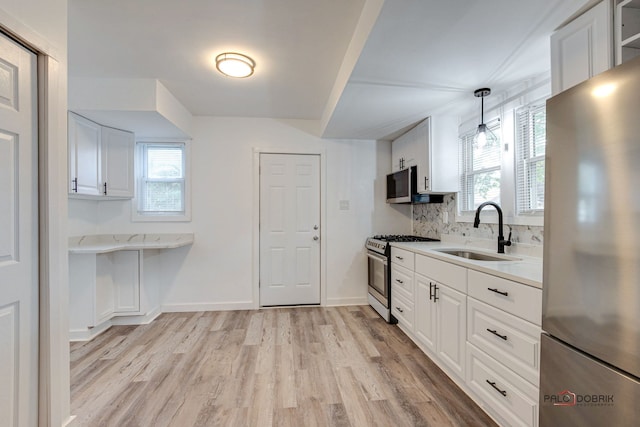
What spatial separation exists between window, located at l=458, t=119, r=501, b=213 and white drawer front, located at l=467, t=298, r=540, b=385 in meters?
1.16

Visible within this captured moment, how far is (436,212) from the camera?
327cm

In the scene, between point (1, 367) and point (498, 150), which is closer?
point (1, 367)

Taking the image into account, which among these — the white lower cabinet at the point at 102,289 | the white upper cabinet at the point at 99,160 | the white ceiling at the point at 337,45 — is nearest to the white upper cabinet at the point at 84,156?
the white upper cabinet at the point at 99,160

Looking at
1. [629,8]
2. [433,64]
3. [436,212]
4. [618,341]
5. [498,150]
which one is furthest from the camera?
[436,212]

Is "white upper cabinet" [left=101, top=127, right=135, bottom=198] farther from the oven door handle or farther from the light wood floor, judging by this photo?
the oven door handle

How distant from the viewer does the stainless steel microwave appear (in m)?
3.06

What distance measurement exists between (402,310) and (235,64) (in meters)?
2.70

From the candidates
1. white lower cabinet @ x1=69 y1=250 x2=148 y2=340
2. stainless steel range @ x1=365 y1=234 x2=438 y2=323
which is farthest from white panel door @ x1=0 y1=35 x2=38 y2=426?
stainless steel range @ x1=365 y1=234 x2=438 y2=323

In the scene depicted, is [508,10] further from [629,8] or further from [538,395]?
[538,395]

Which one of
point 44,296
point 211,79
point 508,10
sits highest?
point 211,79

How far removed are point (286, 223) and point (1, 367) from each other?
2626 mm

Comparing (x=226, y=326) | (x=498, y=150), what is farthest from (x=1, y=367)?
(x=498, y=150)

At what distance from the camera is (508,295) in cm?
144

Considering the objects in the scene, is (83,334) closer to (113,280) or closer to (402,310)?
(113,280)
